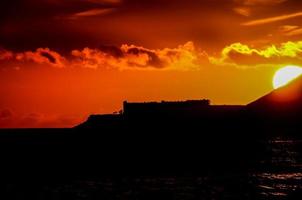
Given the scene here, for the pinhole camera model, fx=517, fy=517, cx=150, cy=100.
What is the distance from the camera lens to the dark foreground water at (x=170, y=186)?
5441 centimetres

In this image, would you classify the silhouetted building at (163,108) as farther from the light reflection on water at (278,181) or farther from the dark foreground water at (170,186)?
the dark foreground water at (170,186)

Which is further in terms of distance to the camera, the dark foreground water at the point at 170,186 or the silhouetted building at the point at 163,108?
the silhouetted building at the point at 163,108

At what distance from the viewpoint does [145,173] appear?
80.9 m

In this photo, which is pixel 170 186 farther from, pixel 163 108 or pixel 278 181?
pixel 163 108

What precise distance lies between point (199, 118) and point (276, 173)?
3959 inches

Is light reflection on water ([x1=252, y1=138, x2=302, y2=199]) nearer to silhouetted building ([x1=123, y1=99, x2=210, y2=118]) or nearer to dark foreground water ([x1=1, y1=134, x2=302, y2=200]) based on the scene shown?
dark foreground water ([x1=1, y1=134, x2=302, y2=200])

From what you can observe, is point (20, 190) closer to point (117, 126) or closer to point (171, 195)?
point (171, 195)

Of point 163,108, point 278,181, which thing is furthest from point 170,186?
point 163,108

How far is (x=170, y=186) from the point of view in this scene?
62375mm

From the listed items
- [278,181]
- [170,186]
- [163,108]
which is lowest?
[278,181]

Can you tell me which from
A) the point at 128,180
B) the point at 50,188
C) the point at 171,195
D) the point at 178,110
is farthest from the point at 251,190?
the point at 178,110

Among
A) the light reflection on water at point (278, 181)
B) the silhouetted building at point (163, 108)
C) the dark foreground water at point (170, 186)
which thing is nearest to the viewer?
the dark foreground water at point (170, 186)

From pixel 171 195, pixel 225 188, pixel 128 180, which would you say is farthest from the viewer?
pixel 128 180

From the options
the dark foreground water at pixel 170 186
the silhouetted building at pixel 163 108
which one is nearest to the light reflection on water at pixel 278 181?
the dark foreground water at pixel 170 186
